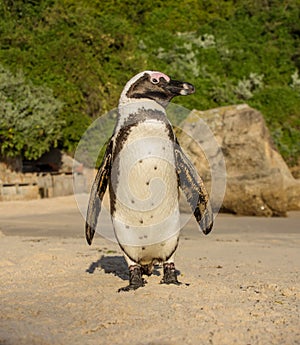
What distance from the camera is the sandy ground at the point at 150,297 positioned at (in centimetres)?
350

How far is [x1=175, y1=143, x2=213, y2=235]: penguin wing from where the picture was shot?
16.9 feet

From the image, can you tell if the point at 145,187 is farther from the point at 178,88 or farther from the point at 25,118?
the point at 25,118

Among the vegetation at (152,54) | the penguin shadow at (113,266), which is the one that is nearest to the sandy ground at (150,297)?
the penguin shadow at (113,266)

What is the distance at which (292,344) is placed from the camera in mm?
3260

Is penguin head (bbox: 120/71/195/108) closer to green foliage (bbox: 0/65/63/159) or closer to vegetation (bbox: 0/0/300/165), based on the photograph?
green foliage (bbox: 0/65/63/159)

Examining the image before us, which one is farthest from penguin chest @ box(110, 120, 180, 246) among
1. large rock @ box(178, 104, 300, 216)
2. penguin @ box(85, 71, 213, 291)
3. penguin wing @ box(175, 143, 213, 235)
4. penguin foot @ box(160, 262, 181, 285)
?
large rock @ box(178, 104, 300, 216)

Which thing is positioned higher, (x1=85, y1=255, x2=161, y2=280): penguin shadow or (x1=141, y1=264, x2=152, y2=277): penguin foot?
(x1=141, y1=264, x2=152, y2=277): penguin foot

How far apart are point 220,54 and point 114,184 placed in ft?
90.2

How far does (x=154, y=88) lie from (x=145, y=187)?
94 centimetres

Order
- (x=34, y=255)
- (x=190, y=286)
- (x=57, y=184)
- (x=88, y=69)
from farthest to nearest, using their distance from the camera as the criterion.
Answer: (x=88, y=69)
(x=57, y=184)
(x=34, y=255)
(x=190, y=286)

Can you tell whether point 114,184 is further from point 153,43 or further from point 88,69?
point 153,43

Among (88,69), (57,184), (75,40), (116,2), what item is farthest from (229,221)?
(116,2)

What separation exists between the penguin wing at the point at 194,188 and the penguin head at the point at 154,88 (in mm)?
497

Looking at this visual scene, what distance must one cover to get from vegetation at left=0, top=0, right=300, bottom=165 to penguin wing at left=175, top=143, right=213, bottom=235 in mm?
14907
